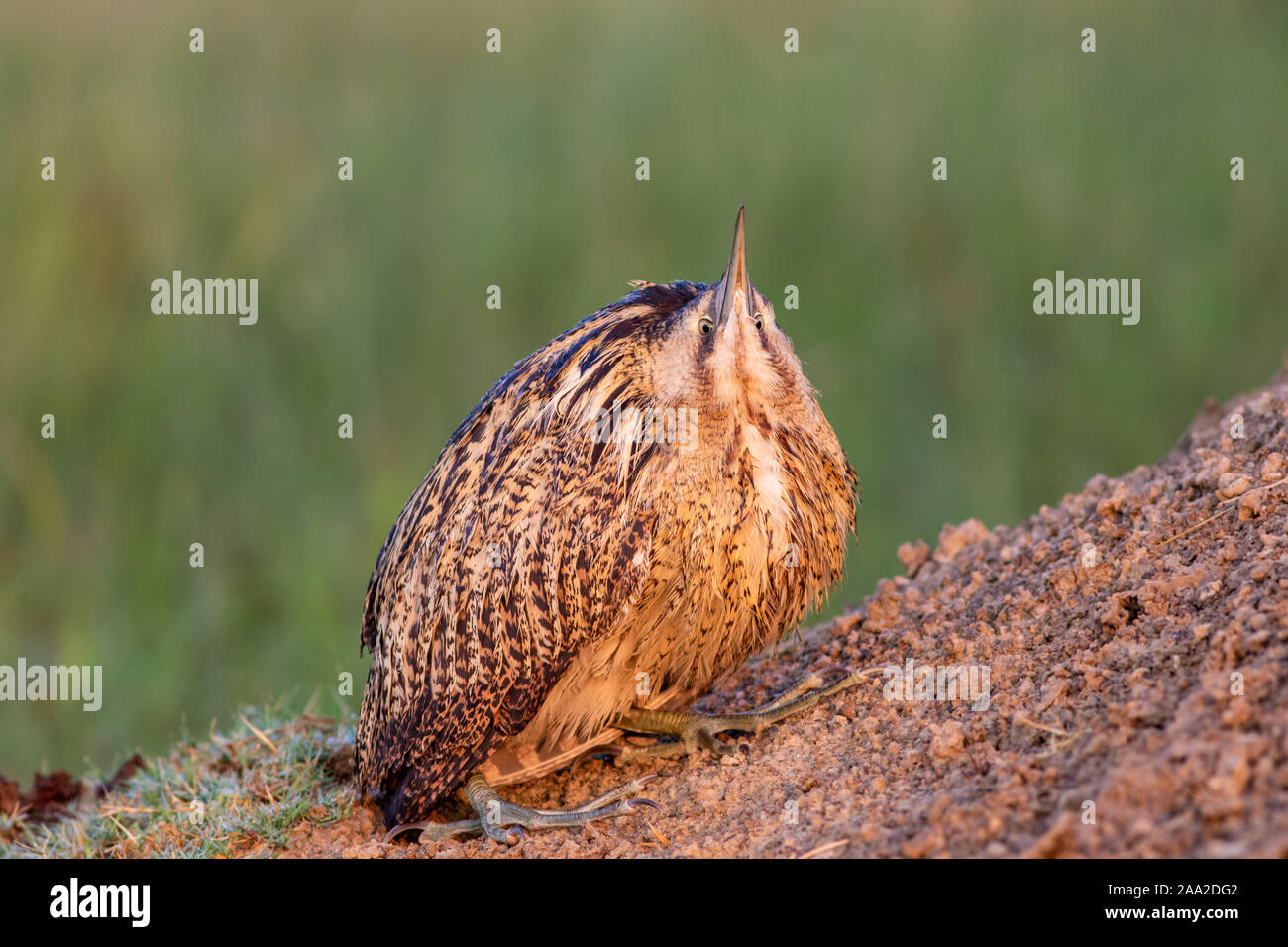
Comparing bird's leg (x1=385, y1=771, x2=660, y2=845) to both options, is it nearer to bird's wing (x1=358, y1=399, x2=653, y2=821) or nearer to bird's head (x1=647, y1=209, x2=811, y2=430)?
bird's wing (x1=358, y1=399, x2=653, y2=821)

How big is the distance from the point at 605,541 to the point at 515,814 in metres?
1.07

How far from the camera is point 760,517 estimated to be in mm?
4367

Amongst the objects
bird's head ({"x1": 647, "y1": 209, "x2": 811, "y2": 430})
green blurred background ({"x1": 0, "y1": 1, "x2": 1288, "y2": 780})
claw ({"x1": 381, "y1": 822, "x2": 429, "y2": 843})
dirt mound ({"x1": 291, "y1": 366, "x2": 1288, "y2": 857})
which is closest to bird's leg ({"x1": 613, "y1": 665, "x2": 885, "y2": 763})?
dirt mound ({"x1": 291, "y1": 366, "x2": 1288, "y2": 857})

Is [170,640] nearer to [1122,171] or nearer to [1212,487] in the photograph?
[1212,487]

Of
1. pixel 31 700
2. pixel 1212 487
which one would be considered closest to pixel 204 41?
pixel 31 700

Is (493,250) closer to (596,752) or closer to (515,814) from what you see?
(596,752)

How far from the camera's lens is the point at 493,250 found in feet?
33.4

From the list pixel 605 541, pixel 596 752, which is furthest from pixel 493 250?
pixel 605 541

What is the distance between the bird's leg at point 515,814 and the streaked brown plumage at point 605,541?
10 centimetres

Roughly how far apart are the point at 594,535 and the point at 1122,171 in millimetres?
7824

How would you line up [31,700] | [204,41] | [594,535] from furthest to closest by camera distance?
[204,41]
[31,700]
[594,535]

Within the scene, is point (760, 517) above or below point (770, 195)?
below

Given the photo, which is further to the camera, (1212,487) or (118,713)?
(118,713)

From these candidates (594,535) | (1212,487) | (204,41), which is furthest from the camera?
(204,41)
